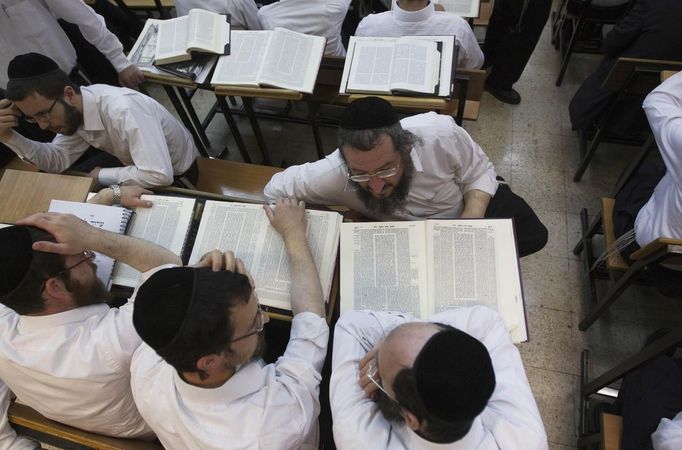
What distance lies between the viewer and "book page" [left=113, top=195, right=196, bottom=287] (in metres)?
1.63

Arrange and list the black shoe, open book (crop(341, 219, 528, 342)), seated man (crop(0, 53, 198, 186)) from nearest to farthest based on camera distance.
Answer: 1. open book (crop(341, 219, 528, 342))
2. seated man (crop(0, 53, 198, 186))
3. the black shoe

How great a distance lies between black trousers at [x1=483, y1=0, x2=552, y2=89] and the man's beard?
208 cm

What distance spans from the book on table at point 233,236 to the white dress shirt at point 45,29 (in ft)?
4.72

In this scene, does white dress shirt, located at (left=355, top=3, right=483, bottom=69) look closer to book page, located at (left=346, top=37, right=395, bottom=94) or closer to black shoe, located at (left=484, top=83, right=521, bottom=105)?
book page, located at (left=346, top=37, right=395, bottom=94)

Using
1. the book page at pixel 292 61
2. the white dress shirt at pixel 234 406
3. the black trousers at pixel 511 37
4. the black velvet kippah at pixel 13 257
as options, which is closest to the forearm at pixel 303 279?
the white dress shirt at pixel 234 406

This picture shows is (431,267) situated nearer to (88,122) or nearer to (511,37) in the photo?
(88,122)

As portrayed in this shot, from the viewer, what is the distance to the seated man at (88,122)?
191 centimetres

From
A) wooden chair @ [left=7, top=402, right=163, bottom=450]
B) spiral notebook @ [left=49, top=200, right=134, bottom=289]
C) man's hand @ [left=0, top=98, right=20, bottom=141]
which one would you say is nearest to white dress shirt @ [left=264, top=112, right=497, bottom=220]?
spiral notebook @ [left=49, top=200, right=134, bottom=289]

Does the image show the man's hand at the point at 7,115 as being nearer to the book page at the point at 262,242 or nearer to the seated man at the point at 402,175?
the book page at the point at 262,242

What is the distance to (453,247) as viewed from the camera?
153 cm

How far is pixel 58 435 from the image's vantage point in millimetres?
1329

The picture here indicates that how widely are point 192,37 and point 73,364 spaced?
2050mm

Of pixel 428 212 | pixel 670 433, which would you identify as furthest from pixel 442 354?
pixel 428 212

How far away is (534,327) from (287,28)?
253 cm
